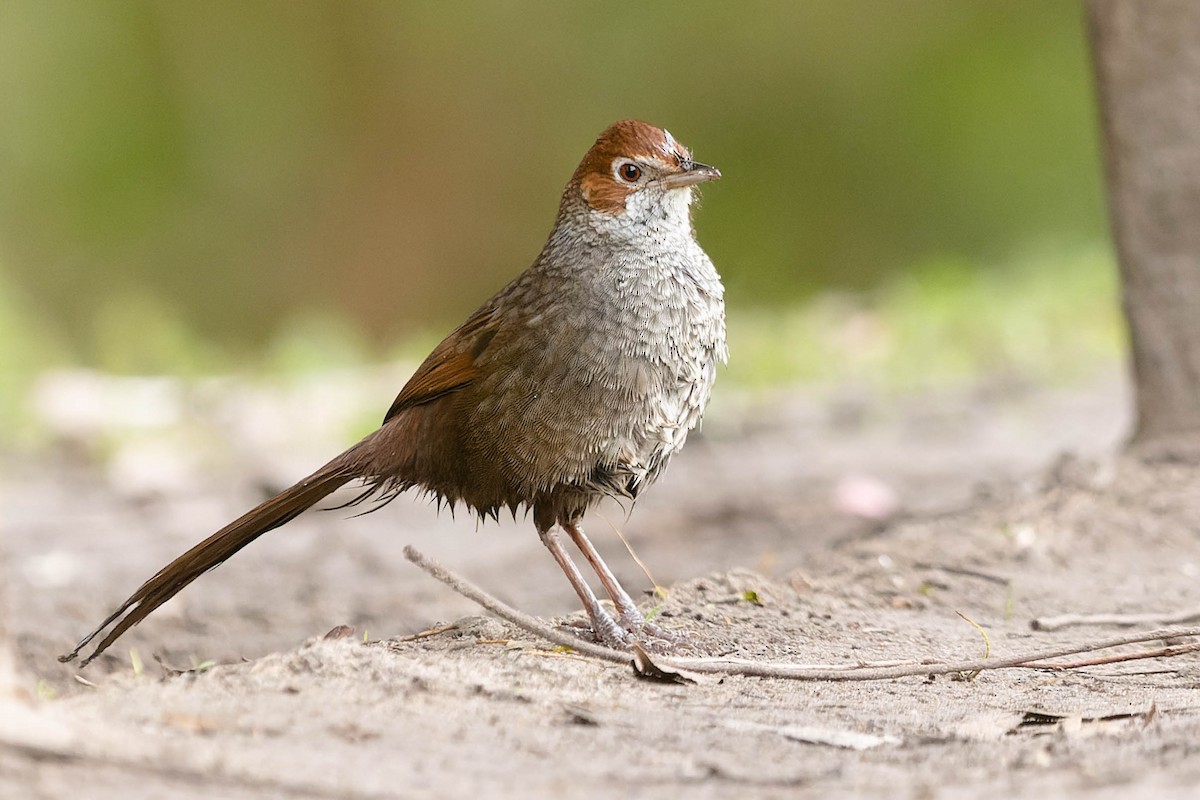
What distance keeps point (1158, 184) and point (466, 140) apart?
12.1 m

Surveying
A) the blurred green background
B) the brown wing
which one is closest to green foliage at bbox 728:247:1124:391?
the blurred green background

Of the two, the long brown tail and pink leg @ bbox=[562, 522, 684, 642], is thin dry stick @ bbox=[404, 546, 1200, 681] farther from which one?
the long brown tail

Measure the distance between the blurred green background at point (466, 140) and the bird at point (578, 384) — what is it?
8.33 meters

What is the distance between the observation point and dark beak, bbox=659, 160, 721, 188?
359 cm

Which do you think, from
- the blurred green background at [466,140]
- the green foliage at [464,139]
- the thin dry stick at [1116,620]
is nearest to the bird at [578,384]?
the thin dry stick at [1116,620]

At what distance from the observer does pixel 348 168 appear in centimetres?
1602

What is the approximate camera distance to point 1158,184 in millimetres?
5113

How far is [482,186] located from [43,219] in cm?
475

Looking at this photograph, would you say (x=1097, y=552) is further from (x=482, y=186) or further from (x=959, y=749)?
(x=482, y=186)

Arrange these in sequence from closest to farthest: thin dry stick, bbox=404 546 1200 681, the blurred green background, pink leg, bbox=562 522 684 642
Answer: thin dry stick, bbox=404 546 1200 681, pink leg, bbox=562 522 684 642, the blurred green background

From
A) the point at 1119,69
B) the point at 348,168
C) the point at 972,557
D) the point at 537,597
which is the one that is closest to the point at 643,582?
the point at 537,597

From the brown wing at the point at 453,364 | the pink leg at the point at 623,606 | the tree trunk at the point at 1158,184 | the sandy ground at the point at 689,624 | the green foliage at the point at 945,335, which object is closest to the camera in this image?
the sandy ground at the point at 689,624

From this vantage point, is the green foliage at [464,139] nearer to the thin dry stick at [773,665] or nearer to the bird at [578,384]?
the bird at [578,384]

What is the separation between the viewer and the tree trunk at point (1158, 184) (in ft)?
16.6
